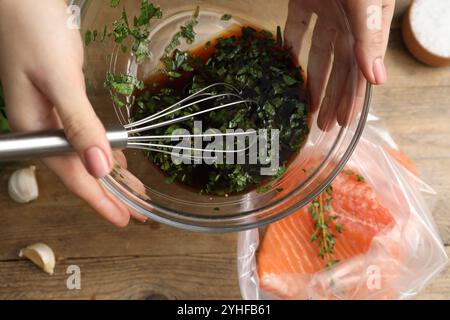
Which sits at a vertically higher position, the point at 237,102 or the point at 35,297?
the point at 237,102

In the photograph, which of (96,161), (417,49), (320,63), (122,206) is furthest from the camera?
(417,49)

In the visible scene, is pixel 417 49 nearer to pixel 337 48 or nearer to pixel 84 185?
A: pixel 337 48

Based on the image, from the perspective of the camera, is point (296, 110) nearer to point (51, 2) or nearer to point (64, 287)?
point (51, 2)

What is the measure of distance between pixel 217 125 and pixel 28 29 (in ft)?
1.29

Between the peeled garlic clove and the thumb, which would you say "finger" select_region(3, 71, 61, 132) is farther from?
the peeled garlic clove

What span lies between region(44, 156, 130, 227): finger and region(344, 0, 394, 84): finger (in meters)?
0.60

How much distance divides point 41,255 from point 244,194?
21.5 inches

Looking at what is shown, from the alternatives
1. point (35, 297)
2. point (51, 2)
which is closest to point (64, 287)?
point (35, 297)

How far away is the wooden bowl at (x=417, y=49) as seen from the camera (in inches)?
47.1

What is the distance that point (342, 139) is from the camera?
3.11ft

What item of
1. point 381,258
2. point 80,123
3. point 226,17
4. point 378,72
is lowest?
point 381,258

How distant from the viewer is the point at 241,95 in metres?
1.00

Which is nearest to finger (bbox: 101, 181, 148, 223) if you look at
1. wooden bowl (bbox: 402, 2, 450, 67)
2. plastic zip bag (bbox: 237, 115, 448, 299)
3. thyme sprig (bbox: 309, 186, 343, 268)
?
plastic zip bag (bbox: 237, 115, 448, 299)

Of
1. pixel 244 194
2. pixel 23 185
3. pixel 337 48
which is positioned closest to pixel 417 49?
pixel 337 48
